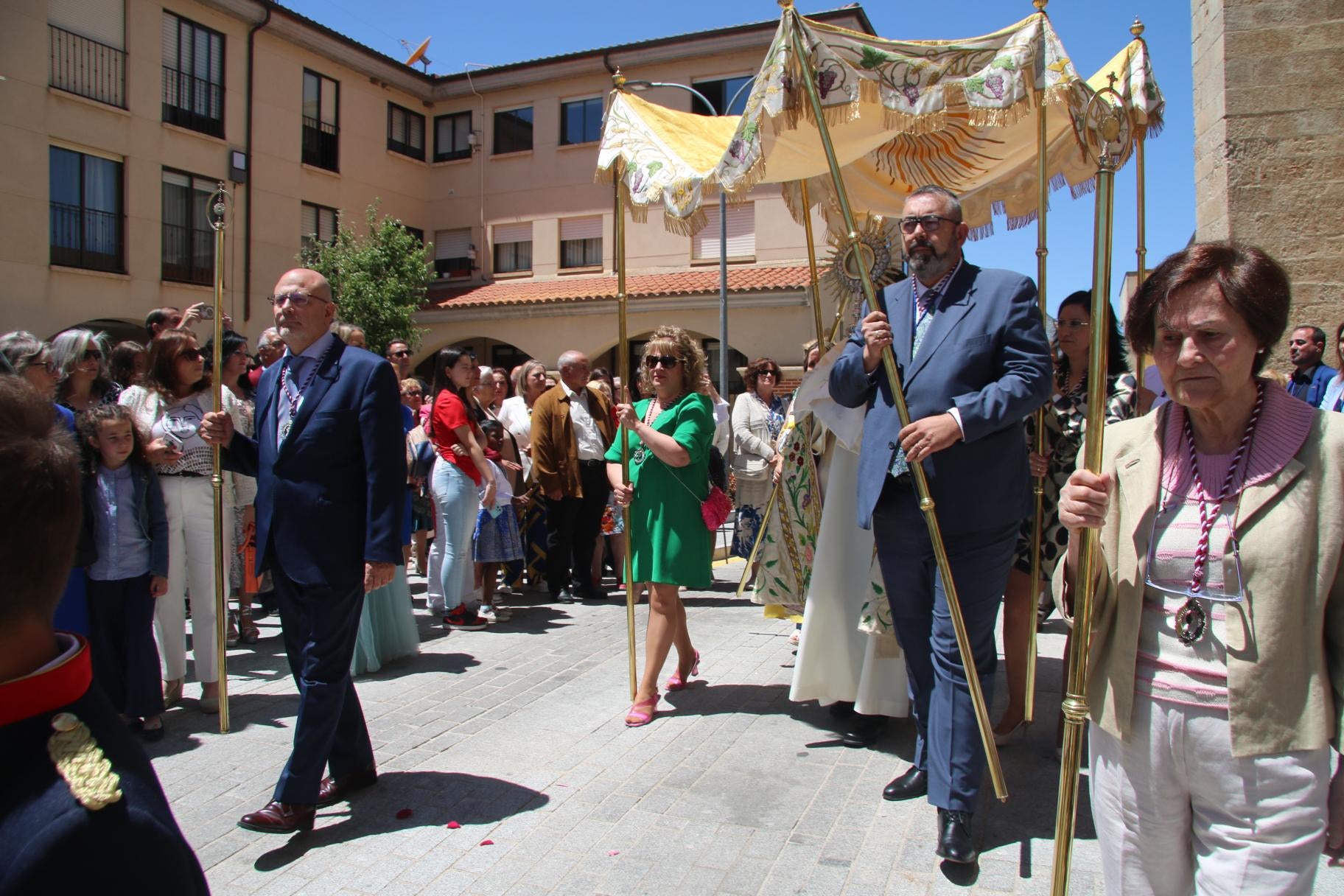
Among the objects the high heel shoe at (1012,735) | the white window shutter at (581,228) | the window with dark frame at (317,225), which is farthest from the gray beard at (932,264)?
the white window shutter at (581,228)

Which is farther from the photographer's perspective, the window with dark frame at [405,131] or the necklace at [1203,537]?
the window with dark frame at [405,131]

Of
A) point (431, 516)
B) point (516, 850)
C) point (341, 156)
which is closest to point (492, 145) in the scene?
point (341, 156)

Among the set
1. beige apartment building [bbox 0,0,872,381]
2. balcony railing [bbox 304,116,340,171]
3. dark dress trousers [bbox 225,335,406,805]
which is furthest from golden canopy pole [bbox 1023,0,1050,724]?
balcony railing [bbox 304,116,340,171]

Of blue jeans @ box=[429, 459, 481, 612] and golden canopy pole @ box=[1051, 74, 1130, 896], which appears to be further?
blue jeans @ box=[429, 459, 481, 612]

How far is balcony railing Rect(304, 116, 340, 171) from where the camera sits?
24.9m

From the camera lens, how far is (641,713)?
15.6ft

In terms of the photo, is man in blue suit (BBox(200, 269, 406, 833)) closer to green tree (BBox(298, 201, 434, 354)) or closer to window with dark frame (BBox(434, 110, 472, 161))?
green tree (BBox(298, 201, 434, 354))

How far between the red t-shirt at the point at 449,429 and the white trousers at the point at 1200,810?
541 cm

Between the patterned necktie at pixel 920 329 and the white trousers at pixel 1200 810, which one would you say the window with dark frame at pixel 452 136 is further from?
the white trousers at pixel 1200 810

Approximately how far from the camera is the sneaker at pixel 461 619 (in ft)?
23.6

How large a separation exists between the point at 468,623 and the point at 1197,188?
6243 mm

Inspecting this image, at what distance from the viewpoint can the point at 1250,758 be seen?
1995mm

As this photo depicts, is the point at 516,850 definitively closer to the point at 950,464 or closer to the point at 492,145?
the point at 950,464

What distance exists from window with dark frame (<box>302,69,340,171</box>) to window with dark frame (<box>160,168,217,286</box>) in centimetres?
342
